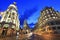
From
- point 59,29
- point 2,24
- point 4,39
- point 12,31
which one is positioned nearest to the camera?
point 4,39

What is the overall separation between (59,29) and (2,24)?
79.0 ft

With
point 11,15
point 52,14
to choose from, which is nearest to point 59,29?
point 52,14

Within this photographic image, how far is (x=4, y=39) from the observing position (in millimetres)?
35625

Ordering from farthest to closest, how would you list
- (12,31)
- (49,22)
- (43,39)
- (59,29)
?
(49,22), (59,29), (12,31), (43,39)

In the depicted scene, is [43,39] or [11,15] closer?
[43,39]

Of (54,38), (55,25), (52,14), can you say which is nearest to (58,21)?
(55,25)

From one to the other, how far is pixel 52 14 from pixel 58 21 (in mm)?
12143

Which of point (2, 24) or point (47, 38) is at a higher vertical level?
point (2, 24)

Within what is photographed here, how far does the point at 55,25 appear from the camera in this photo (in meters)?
54.4

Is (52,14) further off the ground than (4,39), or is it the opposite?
(52,14)

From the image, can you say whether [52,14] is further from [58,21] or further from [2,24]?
[2,24]

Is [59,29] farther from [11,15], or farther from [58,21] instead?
[11,15]

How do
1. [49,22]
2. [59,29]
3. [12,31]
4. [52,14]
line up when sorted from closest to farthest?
[12,31] < [59,29] < [49,22] < [52,14]

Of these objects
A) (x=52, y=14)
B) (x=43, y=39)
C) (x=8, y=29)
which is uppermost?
(x=52, y=14)
